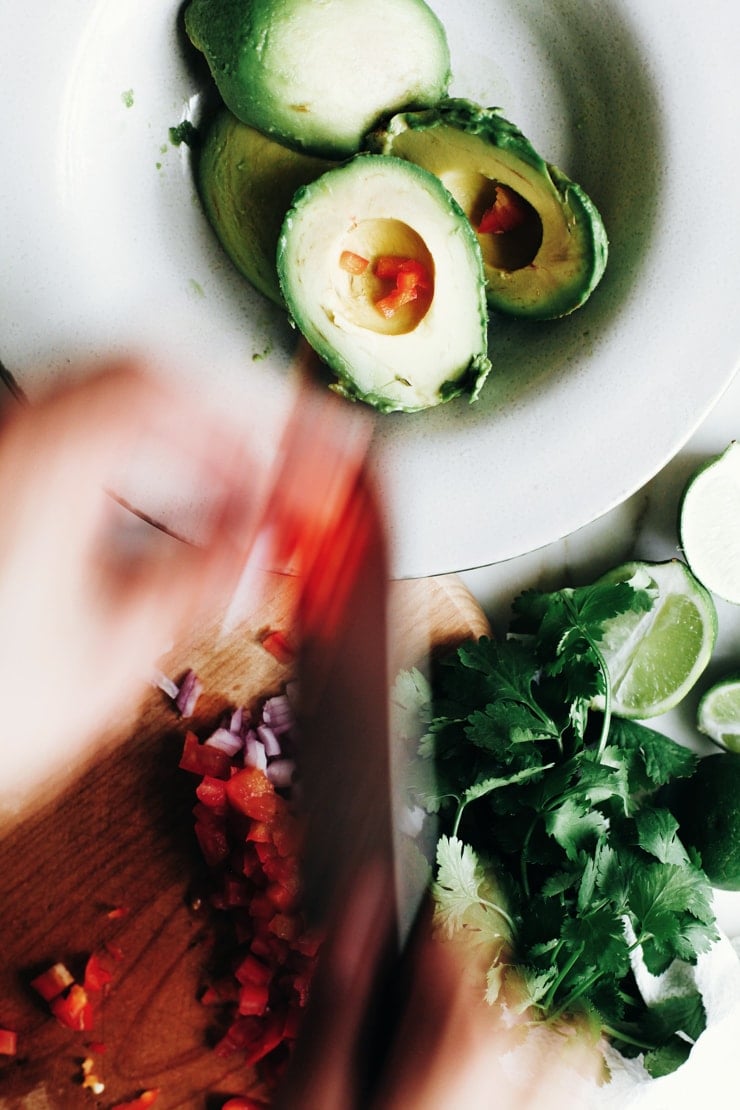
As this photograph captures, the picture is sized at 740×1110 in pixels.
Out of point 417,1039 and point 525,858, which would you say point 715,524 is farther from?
point 417,1039

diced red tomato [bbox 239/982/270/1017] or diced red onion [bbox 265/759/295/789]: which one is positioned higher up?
diced red onion [bbox 265/759/295/789]

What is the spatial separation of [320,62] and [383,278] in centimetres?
18

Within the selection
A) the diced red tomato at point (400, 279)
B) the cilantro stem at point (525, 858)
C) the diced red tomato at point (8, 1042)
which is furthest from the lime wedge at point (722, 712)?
the diced red tomato at point (8, 1042)

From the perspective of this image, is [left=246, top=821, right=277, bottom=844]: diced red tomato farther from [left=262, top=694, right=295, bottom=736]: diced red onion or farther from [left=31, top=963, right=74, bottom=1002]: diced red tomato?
[left=31, top=963, right=74, bottom=1002]: diced red tomato

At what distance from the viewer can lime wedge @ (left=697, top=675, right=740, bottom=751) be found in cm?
100

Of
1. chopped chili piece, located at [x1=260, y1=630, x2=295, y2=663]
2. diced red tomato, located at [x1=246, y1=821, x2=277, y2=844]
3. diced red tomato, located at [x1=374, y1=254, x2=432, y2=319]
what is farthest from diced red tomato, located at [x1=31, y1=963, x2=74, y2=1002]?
diced red tomato, located at [x1=374, y1=254, x2=432, y2=319]

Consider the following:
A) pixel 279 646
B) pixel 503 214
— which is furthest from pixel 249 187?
pixel 279 646

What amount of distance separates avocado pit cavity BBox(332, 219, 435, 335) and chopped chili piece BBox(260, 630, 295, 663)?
330mm

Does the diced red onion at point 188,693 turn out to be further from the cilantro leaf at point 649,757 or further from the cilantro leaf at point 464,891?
the cilantro leaf at point 649,757

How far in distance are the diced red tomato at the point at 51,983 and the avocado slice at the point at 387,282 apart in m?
0.61

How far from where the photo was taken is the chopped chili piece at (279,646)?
3.05 ft

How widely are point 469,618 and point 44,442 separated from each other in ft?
1.42

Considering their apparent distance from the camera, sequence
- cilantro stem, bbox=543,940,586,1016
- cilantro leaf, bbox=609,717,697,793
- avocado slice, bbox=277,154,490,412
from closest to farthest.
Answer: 1. avocado slice, bbox=277,154,490,412
2. cilantro stem, bbox=543,940,586,1016
3. cilantro leaf, bbox=609,717,697,793

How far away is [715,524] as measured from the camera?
979 mm
